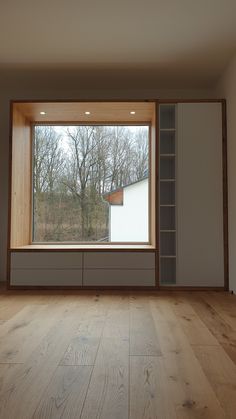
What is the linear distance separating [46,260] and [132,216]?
4.45 feet

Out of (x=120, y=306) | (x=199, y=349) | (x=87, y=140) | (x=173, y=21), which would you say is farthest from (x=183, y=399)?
(x=87, y=140)

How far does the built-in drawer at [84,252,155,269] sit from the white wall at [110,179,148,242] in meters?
0.68

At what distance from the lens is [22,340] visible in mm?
2332

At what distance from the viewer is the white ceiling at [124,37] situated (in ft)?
9.66

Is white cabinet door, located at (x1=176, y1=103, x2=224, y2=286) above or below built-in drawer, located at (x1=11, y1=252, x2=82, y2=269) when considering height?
above

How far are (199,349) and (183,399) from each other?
65 centimetres

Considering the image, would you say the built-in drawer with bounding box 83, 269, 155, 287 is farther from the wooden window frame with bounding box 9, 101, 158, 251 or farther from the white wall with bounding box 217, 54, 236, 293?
the white wall with bounding box 217, 54, 236, 293

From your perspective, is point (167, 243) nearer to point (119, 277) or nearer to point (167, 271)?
point (167, 271)

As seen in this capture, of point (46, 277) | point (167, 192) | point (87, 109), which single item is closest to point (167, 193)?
point (167, 192)

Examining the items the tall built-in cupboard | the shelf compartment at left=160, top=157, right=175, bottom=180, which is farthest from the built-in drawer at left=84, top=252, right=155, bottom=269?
the shelf compartment at left=160, top=157, right=175, bottom=180

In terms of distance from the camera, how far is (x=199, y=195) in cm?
406

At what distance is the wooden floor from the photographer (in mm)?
1493

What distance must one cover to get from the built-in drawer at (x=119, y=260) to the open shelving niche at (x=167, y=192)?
0.19m

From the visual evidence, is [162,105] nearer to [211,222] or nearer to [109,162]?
[109,162]
